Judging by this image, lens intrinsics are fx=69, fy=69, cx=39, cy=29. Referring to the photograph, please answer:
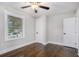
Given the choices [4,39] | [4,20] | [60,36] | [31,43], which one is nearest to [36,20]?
[31,43]

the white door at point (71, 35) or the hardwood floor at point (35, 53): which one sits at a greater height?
the white door at point (71, 35)

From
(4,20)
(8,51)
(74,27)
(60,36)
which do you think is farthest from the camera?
(60,36)

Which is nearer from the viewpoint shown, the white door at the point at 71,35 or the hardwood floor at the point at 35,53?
the hardwood floor at the point at 35,53

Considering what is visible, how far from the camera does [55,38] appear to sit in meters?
2.37

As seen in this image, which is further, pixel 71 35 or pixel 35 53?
pixel 71 35

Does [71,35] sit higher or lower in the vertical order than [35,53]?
higher

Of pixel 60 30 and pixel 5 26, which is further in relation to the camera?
pixel 60 30

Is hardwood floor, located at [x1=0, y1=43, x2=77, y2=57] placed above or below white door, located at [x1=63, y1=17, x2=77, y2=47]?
below

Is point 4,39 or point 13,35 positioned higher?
point 13,35

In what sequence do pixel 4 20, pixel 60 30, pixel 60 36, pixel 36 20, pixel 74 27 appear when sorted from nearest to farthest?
1. pixel 4 20
2. pixel 36 20
3. pixel 74 27
4. pixel 60 36
5. pixel 60 30

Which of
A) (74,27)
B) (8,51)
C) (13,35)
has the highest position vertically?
(74,27)

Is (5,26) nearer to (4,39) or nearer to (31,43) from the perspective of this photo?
(4,39)

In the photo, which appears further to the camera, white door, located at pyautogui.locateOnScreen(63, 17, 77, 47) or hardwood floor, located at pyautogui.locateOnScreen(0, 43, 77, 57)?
white door, located at pyautogui.locateOnScreen(63, 17, 77, 47)

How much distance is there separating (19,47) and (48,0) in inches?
47.8
